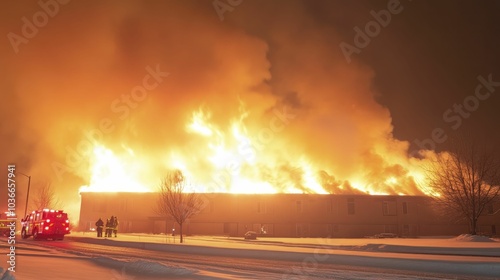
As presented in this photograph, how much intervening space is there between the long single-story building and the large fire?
2.66 meters

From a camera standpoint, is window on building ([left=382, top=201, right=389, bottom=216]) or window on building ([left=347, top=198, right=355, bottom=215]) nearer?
window on building ([left=347, top=198, right=355, bottom=215])

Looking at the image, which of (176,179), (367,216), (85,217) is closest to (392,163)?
(367,216)

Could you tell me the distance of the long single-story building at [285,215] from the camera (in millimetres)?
50156

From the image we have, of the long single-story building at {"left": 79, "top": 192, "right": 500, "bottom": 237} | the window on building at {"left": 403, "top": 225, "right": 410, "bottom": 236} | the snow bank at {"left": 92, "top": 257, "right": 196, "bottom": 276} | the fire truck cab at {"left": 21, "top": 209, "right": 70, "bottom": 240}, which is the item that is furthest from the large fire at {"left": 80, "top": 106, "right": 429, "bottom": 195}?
the snow bank at {"left": 92, "top": 257, "right": 196, "bottom": 276}

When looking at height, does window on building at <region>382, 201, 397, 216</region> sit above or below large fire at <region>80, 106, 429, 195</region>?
below

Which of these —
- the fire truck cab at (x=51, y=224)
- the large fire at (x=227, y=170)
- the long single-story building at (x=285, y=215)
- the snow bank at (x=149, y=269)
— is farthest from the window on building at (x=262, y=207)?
the snow bank at (x=149, y=269)

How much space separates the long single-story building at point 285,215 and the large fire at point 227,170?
2.66 metres

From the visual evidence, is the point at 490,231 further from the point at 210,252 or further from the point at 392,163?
the point at 210,252

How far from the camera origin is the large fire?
177 feet

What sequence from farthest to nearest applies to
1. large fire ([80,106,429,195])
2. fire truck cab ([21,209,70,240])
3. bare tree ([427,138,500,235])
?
large fire ([80,106,429,195]) → bare tree ([427,138,500,235]) → fire truck cab ([21,209,70,240])

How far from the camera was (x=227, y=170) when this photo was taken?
5588 cm

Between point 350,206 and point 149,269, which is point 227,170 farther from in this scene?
point 149,269

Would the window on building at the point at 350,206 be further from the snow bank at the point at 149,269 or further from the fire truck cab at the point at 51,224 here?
the snow bank at the point at 149,269

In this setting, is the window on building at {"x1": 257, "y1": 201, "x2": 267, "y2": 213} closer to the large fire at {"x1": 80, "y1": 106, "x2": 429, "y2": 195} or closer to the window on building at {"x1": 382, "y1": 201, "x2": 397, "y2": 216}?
the large fire at {"x1": 80, "y1": 106, "x2": 429, "y2": 195}
